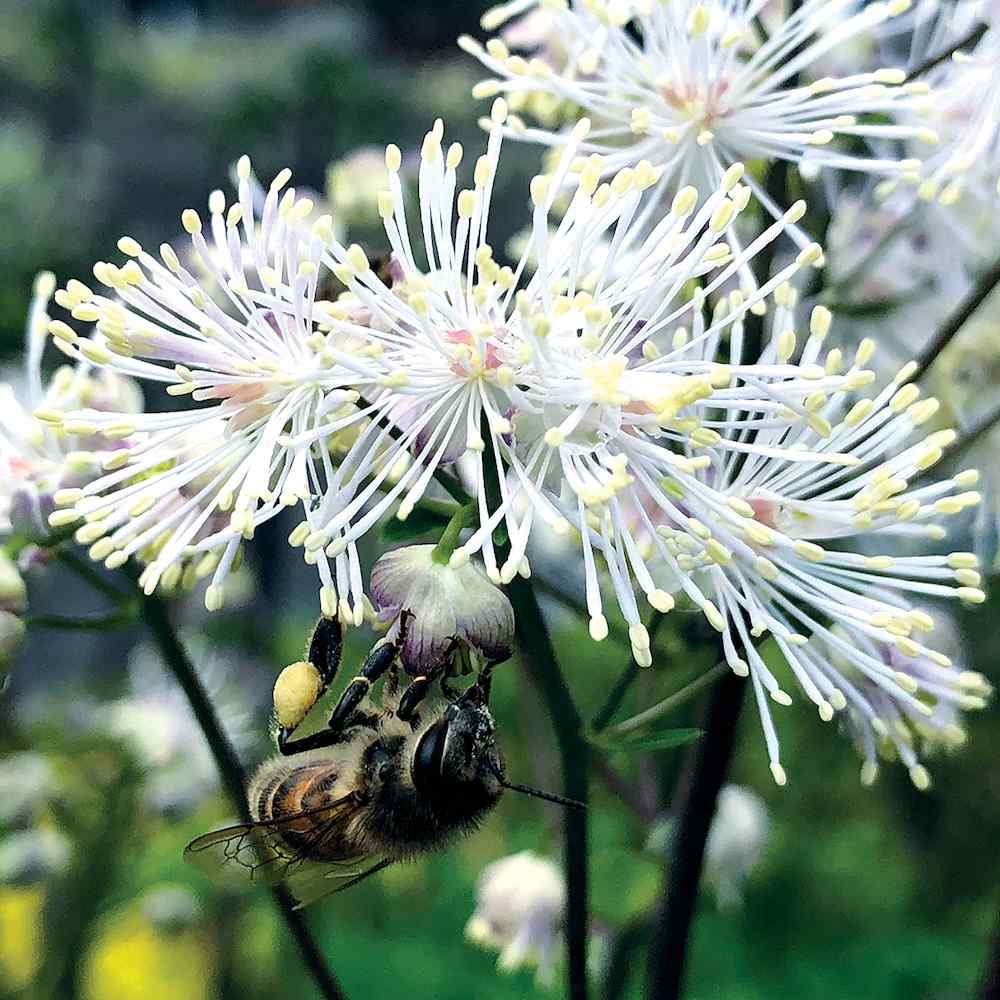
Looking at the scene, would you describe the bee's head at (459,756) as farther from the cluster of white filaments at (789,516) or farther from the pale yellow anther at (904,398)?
the pale yellow anther at (904,398)

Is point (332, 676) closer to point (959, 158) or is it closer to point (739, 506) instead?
point (739, 506)

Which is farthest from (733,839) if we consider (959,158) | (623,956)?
(959,158)

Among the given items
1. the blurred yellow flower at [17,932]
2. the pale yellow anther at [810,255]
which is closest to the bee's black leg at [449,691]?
the pale yellow anther at [810,255]

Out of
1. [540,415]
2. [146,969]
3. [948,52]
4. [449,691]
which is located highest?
[948,52]

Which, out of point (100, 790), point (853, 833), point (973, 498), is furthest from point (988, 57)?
point (853, 833)

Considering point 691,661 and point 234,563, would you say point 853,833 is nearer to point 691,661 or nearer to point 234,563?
point 691,661

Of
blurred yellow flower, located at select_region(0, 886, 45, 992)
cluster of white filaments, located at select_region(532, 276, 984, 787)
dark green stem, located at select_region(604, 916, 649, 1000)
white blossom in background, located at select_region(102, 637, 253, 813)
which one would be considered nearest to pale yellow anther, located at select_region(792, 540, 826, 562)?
cluster of white filaments, located at select_region(532, 276, 984, 787)

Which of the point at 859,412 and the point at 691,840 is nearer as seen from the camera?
the point at 859,412
